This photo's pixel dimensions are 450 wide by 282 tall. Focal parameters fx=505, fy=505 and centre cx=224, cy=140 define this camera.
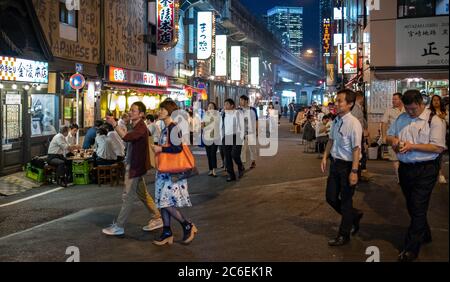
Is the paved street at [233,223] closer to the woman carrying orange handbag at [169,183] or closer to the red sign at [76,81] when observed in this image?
the woman carrying orange handbag at [169,183]

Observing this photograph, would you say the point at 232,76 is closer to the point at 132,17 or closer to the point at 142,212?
the point at 132,17

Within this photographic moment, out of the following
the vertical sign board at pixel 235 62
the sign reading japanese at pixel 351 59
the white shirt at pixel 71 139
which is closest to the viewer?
the white shirt at pixel 71 139

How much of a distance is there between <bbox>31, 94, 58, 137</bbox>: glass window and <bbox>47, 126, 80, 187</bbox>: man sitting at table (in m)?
2.84

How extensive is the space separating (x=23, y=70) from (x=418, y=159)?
11144 mm

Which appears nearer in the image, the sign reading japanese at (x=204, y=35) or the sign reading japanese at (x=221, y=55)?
the sign reading japanese at (x=204, y=35)

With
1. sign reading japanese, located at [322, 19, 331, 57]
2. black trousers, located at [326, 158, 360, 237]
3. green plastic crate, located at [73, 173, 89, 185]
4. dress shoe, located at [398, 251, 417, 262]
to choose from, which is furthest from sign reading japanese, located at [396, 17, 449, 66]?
sign reading japanese, located at [322, 19, 331, 57]

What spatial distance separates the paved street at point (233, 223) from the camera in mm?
6398

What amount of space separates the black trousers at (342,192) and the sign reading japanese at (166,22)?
1971 cm

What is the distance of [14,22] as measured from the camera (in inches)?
571

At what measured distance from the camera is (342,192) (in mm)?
6559

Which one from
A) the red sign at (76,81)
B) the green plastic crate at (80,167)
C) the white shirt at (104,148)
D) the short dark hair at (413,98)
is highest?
the red sign at (76,81)

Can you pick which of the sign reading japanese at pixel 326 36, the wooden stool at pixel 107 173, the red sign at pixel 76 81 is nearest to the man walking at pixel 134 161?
the wooden stool at pixel 107 173

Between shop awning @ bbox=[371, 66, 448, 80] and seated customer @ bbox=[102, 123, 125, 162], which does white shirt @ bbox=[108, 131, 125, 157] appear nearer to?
seated customer @ bbox=[102, 123, 125, 162]

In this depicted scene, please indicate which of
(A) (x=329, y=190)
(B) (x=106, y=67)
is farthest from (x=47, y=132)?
(A) (x=329, y=190)
